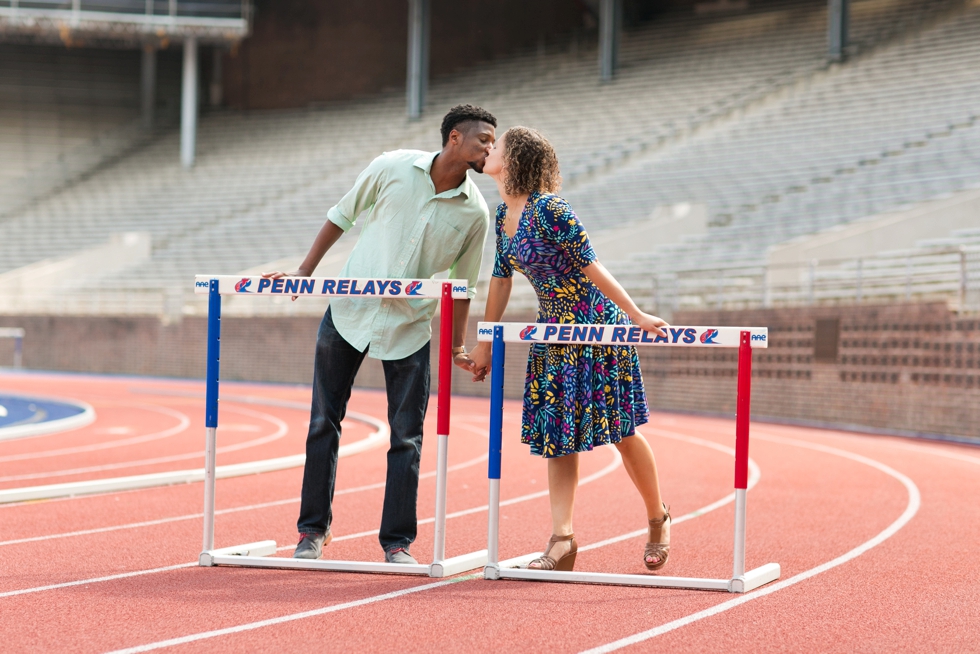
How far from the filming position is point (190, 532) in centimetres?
634

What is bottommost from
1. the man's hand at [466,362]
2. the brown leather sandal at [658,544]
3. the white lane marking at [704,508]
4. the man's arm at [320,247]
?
the white lane marking at [704,508]

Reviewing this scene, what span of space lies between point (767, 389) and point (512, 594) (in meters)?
13.0

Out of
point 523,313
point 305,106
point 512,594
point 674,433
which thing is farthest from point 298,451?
point 305,106

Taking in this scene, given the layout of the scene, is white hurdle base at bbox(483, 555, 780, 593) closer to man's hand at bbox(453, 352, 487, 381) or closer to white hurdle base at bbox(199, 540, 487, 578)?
white hurdle base at bbox(199, 540, 487, 578)

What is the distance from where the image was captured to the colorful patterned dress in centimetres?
505

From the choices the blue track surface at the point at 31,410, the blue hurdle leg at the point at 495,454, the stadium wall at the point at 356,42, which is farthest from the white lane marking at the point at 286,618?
the stadium wall at the point at 356,42

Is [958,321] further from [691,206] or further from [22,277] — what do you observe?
[22,277]

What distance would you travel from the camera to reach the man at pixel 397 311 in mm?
5246

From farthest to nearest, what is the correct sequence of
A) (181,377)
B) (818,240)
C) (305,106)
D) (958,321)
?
(305,106), (181,377), (818,240), (958,321)

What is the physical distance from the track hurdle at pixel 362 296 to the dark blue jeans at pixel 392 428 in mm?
172

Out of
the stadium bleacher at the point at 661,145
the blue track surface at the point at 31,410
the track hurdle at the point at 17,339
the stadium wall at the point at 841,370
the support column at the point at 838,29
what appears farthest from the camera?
the track hurdle at the point at 17,339

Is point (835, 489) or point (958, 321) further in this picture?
point (958, 321)

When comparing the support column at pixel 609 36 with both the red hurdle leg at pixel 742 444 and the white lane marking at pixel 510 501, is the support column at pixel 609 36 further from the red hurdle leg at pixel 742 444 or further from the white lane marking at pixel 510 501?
the red hurdle leg at pixel 742 444

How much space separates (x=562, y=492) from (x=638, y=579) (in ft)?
1.79
